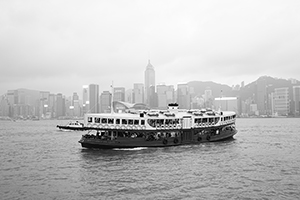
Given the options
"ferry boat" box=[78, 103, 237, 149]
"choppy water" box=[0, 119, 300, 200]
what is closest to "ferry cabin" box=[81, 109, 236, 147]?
"ferry boat" box=[78, 103, 237, 149]

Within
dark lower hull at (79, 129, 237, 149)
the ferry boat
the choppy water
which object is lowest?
the choppy water

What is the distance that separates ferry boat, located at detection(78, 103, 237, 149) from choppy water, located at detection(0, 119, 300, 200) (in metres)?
1.39

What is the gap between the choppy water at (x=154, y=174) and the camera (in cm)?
2214

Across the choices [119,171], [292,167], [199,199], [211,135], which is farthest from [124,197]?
[211,135]

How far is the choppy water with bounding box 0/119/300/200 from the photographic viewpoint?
22.1 meters

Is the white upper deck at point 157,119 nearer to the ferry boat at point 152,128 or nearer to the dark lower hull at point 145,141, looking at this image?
A: the ferry boat at point 152,128

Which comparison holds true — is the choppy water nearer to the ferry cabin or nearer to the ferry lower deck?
the ferry lower deck

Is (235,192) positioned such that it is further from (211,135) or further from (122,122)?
(211,135)

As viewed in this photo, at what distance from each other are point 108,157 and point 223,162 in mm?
14113

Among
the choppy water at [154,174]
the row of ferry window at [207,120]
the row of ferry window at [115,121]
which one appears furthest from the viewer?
the row of ferry window at [207,120]

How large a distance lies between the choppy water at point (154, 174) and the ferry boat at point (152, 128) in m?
1.39

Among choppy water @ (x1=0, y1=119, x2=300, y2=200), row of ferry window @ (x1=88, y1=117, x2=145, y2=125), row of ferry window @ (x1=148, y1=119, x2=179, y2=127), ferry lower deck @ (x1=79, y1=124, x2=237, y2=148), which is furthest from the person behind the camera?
row of ferry window @ (x1=148, y1=119, x2=179, y2=127)

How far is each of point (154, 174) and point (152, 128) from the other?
1311 centimetres

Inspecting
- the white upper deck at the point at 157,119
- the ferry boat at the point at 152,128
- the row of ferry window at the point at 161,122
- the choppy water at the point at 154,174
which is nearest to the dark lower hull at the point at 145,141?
the ferry boat at the point at 152,128
